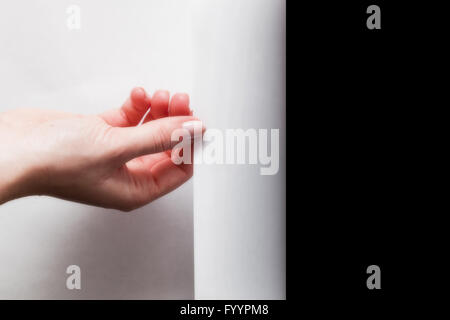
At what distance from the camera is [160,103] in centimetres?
54

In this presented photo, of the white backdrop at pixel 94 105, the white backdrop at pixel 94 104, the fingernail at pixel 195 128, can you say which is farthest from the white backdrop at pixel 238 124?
the white backdrop at pixel 94 105

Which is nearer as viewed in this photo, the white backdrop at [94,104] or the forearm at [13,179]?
the forearm at [13,179]

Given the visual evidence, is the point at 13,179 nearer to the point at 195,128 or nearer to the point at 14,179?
the point at 14,179

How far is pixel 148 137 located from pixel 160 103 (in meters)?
0.10

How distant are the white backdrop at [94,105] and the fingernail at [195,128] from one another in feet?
0.65

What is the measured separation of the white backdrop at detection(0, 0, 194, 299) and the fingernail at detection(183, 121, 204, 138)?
199mm

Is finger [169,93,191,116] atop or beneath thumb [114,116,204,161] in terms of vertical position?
atop

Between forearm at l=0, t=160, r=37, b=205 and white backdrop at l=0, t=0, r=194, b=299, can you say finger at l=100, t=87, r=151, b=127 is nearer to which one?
white backdrop at l=0, t=0, r=194, b=299

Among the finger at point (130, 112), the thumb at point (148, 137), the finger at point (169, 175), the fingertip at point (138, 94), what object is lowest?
the finger at point (169, 175)

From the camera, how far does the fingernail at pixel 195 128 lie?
0.41 meters

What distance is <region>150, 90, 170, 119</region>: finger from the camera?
54 centimetres
